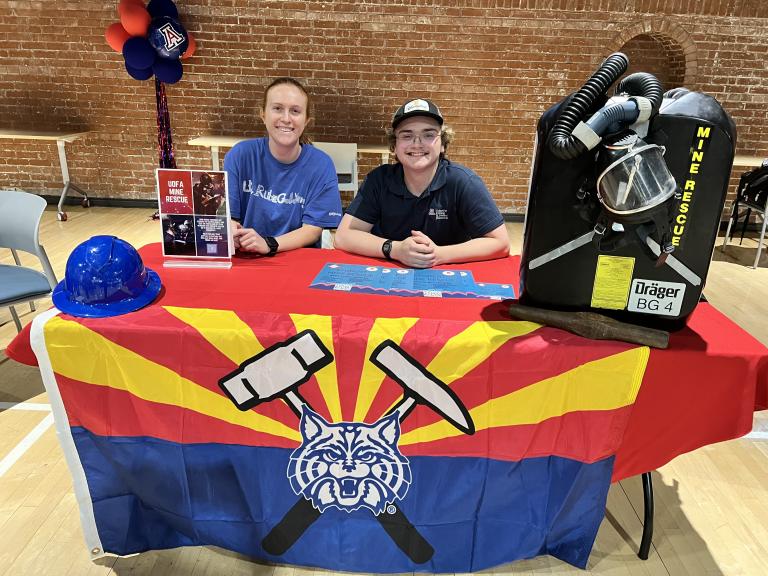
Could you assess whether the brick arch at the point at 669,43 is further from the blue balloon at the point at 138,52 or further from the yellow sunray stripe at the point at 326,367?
the yellow sunray stripe at the point at 326,367

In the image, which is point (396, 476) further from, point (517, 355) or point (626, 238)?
point (626, 238)

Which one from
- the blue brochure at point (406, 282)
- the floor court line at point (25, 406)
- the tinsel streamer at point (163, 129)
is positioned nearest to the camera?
the blue brochure at point (406, 282)

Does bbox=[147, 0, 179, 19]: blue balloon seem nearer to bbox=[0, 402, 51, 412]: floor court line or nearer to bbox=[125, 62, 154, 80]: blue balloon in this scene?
bbox=[125, 62, 154, 80]: blue balloon

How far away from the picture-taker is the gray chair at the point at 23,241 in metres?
2.17

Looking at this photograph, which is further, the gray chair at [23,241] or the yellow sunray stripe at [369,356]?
the gray chair at [23,241]

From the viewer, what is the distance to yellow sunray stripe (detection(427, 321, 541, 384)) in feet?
3.98

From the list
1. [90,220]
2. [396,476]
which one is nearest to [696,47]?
[396,476]

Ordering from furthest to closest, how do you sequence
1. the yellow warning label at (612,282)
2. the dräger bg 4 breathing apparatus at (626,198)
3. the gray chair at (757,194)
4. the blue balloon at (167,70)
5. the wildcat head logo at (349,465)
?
the blue balloon at (167,70)
the gray chair at (757,194)
the wildcat head logo at (349,465)
the yellow warning label at (612,282)
the dräger bg 4 breathing apparatus at (626,198)

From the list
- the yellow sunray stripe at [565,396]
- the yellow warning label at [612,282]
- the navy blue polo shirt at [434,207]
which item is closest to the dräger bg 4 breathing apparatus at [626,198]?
the yellow warning label at [612,282]

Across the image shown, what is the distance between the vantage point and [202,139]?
504 cm

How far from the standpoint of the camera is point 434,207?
1852 millimetres

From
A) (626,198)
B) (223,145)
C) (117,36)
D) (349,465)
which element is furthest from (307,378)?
(117,36)

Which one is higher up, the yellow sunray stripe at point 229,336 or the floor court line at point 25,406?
the yellow sunray stripe at point 229,336

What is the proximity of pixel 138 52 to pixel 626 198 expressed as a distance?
4.83 metres
